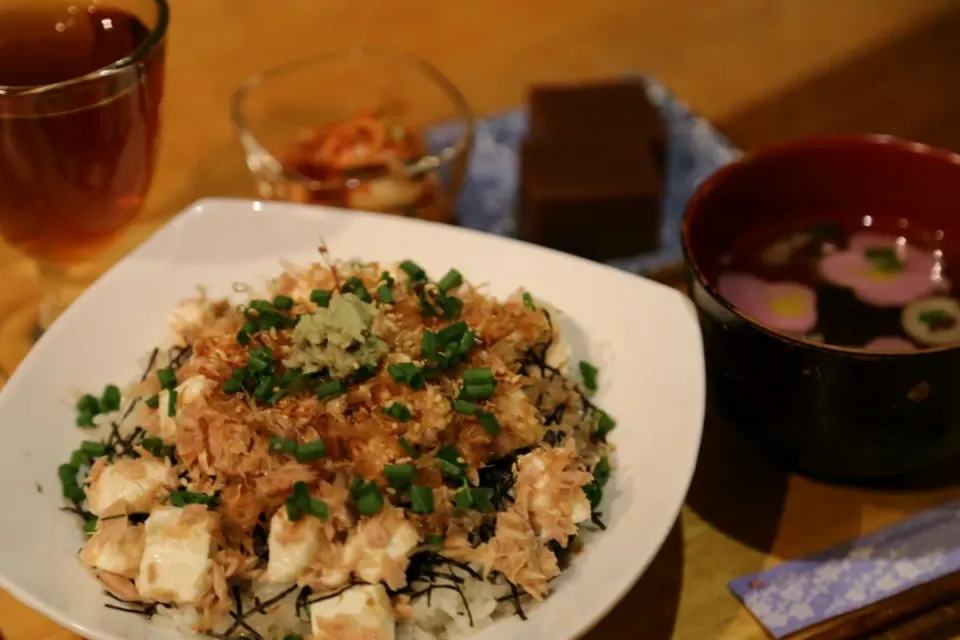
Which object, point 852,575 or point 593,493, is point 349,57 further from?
point 852,575

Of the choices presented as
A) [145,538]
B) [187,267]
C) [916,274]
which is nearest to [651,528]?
[145,538]

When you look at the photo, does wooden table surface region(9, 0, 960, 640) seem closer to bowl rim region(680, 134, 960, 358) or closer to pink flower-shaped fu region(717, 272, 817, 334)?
pink flower-shaped fu region(717, 272, 817, 334)

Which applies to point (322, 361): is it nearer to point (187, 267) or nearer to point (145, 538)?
point (145, 538)

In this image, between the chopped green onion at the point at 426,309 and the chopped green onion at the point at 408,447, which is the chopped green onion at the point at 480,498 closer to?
the chopped green onion at the point at 408,447

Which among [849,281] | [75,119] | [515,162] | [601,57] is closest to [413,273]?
[75,119]

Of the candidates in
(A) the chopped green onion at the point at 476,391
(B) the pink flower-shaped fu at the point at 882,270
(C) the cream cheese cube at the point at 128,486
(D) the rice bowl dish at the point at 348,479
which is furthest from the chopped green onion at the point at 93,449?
(B) the pink flower-shaped fu at the point at 882,270

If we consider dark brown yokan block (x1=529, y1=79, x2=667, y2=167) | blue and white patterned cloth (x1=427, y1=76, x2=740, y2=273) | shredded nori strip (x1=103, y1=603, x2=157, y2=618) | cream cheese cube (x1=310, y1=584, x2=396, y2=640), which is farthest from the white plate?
dark brown yokan block (x1=529, y1=79, x2=667, y2=167)
